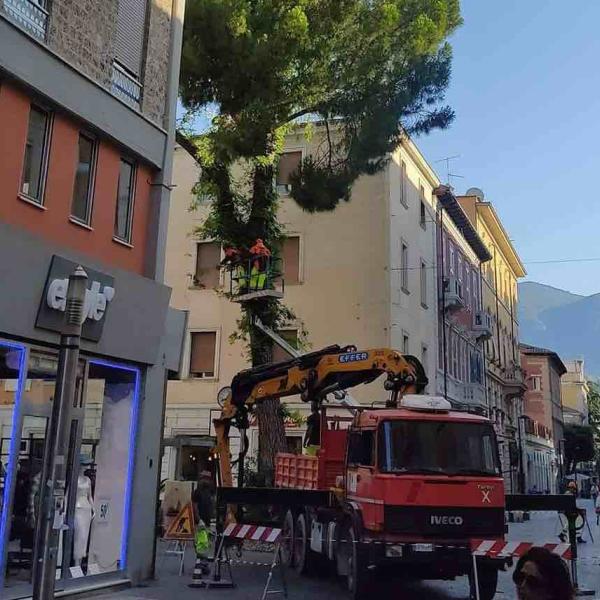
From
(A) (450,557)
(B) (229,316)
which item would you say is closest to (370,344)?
(B) (229,316)

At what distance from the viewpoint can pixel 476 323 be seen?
4194 cm

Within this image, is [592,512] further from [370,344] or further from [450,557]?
[450,557]

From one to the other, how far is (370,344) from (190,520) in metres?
12.9

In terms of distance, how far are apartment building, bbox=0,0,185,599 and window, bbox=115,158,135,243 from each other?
22mm

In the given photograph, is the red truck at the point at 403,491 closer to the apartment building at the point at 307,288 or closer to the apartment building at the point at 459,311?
the apartment building at the point at 307,288

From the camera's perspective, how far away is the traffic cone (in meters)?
11.8

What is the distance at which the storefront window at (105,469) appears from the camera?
10930mm

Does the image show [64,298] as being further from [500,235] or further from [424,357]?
[500,235]

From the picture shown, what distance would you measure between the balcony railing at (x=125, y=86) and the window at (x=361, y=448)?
20.8ft

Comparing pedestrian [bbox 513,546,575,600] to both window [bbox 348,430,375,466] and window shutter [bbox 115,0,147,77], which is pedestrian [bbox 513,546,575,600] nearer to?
window [bbox 348,430,375,466]

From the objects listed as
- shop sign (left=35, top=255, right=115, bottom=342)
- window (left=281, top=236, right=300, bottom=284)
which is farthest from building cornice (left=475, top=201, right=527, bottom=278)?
shop sign (left=35, top=255, right=115, bottom=342)

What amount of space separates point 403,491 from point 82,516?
4.63 metres

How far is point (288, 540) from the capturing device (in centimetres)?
1441

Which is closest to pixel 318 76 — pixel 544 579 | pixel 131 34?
pixel 131 34
